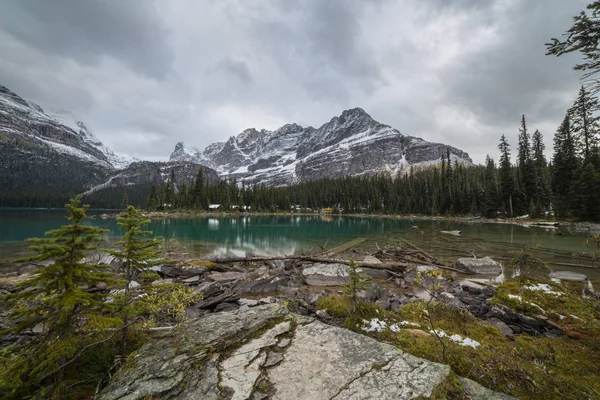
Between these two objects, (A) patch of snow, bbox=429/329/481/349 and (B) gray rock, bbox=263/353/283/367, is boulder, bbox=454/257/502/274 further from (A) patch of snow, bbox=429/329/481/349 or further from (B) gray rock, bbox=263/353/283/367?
(B) gray rock, bbox=263/353/283/367

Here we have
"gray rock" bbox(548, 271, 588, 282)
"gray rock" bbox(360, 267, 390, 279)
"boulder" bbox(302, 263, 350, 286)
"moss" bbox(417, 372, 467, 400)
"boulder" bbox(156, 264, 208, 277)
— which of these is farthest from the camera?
"gray rock" bbox(360, 267, 390, 279)

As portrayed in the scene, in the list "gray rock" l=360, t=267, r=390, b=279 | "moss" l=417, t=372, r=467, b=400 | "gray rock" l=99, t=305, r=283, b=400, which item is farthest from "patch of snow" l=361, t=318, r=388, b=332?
"gray rock" l=360, t=267, r=390, b=279

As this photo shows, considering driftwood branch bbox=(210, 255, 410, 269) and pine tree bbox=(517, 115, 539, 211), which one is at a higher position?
pine tree bbox=(517, 115, 539, 211)

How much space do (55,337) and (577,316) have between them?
13.2 metres

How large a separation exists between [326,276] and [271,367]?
11.5 m

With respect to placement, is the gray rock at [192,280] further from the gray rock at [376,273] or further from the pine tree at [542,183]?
the pine tree at [542,183]

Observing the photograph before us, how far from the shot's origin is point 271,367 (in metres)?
4.35

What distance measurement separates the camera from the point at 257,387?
387 cm

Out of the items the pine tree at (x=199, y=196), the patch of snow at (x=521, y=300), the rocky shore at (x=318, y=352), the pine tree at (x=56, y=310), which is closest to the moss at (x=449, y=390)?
the rocky shore at (x=318, y=352)

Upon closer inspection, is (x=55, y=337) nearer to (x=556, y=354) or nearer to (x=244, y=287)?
(x=244, y=287)

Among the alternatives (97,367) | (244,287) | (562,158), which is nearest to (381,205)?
(562,158)

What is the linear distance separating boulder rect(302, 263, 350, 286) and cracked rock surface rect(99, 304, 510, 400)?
378 inches

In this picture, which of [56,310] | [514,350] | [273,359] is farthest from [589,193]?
[56,310]

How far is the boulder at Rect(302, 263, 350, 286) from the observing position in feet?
Answer: 49.6
